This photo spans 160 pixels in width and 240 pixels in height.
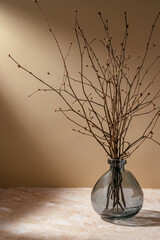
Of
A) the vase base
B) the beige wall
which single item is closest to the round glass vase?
the vase base

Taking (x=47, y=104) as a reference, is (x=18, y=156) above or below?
below

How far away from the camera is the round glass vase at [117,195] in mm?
1466

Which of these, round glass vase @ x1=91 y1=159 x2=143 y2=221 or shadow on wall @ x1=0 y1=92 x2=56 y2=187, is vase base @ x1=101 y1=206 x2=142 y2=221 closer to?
round glass vase @ x1=91 y1=159 x2=143 y2=221

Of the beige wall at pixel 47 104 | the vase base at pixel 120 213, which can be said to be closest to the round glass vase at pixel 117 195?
the vase base at pixel 120 213

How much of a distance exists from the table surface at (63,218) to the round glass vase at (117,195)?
0.05 metres

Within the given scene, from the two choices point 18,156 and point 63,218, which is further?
point 18,156

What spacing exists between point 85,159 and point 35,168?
270mm

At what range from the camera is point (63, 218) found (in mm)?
1567

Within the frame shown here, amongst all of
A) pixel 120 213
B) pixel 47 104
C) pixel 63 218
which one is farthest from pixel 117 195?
pixel 47 104

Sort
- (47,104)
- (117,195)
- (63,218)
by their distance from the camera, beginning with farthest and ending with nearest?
(47,104) → (63,218) → (117,195)

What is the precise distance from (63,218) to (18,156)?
0.54 metres

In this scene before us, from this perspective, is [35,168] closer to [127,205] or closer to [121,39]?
[127,205]

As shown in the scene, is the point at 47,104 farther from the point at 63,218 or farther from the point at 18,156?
the point at 63,218

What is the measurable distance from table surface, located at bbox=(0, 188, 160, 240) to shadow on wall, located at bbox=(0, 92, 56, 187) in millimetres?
65
